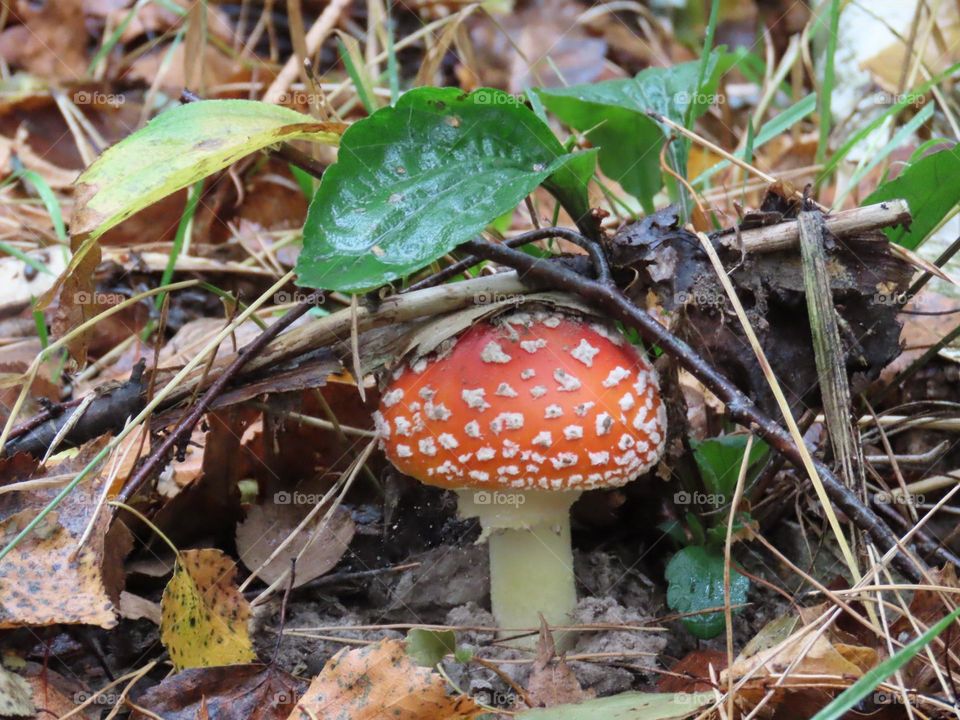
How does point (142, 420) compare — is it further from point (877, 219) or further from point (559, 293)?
point (877, 219)

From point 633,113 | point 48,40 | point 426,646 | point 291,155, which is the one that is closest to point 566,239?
point 633,113

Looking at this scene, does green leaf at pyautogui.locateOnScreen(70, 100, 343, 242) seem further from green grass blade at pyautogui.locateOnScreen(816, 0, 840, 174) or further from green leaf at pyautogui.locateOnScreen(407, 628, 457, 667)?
green grass blade at pyautogui.locateOnScreen(816, 0, 840, 174)

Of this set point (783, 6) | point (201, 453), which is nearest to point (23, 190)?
point (201, 453)

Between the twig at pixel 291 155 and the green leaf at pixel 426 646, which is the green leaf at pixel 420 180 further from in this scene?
the green leaf at pixel 426 646

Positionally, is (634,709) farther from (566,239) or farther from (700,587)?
(566,239)

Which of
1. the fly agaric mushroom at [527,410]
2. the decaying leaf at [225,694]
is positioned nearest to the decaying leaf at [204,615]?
the decaying leaf at [225,694]

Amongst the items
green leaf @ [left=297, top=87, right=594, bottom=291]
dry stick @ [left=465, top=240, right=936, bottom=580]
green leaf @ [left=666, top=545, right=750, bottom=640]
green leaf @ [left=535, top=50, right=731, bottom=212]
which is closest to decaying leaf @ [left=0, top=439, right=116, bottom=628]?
green leaf @ [left=297, top=87, right=594, bottom=291]
